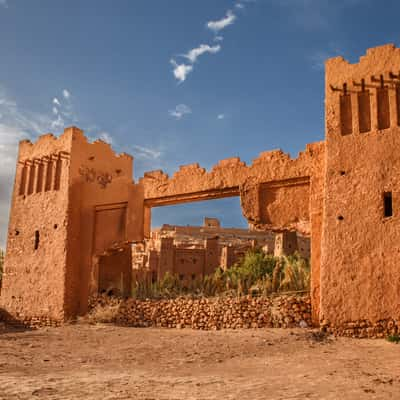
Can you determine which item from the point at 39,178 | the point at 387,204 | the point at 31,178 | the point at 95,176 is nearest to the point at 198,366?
the point at 387,204

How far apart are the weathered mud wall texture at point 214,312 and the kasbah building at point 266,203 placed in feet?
1.66

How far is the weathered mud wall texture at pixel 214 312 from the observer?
11.2m

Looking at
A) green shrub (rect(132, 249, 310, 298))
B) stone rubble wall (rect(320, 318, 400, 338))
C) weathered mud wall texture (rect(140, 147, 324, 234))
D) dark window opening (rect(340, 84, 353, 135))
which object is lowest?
stone rubble wall (rect(320, 318, 400, 338))

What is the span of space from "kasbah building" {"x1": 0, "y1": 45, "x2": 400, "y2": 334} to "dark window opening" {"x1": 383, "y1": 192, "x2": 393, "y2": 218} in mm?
22

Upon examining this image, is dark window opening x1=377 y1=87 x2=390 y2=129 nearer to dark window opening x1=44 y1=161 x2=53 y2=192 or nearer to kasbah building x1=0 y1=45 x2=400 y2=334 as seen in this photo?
kasbah building x1=0 y1=45 x2=400 y2=334

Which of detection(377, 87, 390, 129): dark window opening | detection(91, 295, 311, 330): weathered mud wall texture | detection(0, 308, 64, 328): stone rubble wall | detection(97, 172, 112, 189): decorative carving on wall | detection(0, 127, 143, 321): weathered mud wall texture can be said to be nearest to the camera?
detection(377, 87, 390, 129): dark window opening

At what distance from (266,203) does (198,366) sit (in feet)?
19.1

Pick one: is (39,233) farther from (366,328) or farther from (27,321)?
(366,328)

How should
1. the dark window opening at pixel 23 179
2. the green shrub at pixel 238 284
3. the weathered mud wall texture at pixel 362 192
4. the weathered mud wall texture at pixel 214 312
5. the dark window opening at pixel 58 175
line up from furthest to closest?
the dark window opening at pixel 23 179
the dark window opening at pixel 58 175
the green shrub at pixel 238 284
the weathered mud wall texture at pixel 214 312
the weathered mud wall texture at pixel 362 192

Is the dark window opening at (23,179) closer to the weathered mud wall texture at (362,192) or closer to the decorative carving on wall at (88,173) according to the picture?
the decorative carving on wall at (88,173)

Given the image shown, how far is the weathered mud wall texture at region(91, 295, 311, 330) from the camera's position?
11.2 meters

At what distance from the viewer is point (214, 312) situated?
483 inches

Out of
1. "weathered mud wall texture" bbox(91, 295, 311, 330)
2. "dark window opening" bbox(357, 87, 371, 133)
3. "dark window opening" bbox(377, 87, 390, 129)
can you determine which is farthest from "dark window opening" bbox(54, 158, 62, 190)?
"dark window opening" bbox(377, 87, 390, 129)

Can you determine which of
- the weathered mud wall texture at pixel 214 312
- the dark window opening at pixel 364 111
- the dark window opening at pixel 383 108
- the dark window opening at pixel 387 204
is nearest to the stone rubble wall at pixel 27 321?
the weathered mud wall texture at pixel 214 312
